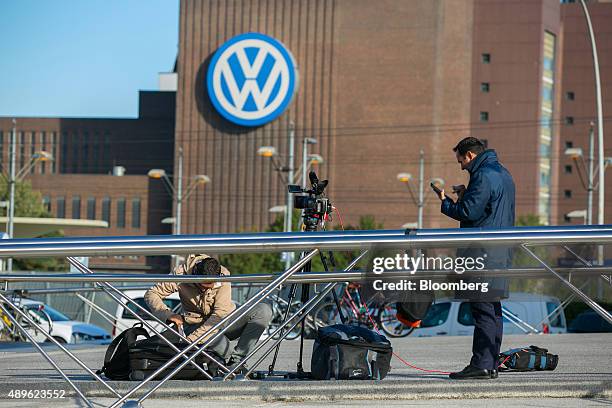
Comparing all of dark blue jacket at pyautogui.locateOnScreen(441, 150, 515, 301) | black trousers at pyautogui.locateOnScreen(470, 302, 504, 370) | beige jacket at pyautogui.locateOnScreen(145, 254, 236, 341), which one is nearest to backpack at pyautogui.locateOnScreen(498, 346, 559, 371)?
black trousers at pyautogui.locateOnScreen(470, 302, 504, 370)

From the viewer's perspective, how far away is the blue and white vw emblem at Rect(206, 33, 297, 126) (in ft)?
261

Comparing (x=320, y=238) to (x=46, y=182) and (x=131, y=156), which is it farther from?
(x=131, y=156)

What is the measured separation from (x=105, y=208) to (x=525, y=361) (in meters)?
84.9

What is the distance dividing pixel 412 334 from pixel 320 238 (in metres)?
15.5

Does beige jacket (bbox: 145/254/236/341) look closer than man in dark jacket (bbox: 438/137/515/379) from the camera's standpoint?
No

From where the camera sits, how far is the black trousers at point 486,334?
7.46 meters

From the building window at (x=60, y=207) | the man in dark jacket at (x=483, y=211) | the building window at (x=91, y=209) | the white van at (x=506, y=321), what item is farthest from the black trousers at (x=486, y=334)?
the building window at (x=60, y=207)

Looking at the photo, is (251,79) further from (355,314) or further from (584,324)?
(355,314)

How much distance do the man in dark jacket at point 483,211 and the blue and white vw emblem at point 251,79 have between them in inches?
2830

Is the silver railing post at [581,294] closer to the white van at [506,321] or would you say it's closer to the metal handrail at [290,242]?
the metal handrail at [290,242]

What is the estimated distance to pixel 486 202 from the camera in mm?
7715

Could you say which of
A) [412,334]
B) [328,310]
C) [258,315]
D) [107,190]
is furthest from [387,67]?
[258,315]

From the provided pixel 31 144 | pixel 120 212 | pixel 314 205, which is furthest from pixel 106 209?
pixel 314 205

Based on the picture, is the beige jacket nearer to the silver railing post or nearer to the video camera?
the video camera
